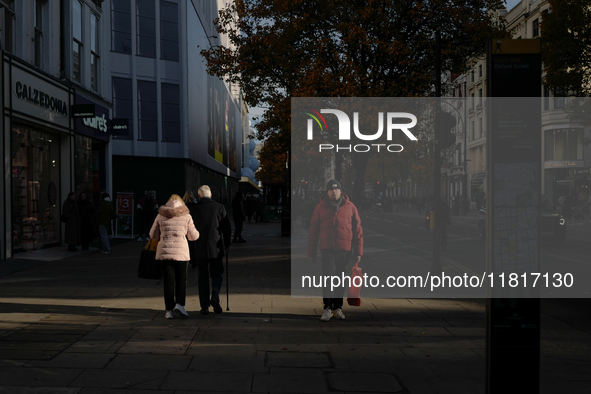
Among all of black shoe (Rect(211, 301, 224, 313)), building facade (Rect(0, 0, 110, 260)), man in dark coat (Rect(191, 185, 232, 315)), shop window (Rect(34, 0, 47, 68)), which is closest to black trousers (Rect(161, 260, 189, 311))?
man in dark coat (Rect(191, 185, 232, 315))

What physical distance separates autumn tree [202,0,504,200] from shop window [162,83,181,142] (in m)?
12.7

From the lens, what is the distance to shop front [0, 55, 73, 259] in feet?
48.2

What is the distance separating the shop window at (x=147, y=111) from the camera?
29562mm

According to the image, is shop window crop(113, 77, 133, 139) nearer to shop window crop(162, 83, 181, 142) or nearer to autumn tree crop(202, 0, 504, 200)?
shop window crop(162, 83, 181, 142)

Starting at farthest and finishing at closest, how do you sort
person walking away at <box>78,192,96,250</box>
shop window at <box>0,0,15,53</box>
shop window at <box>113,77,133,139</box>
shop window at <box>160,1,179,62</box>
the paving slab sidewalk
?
shop window at <box>160,1,179,62</box> < shop window at <box>113,77,133,139</box> < person walking away at <box>78,192,96,250</box> < shop window at <box>0,0,15,53</box> < the paving slab sidewalk

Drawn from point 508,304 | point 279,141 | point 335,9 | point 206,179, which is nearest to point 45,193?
point 279,141

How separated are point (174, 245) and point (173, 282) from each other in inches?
18.5

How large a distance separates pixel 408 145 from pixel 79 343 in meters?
15.8

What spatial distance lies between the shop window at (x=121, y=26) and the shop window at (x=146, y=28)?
46 centimetres

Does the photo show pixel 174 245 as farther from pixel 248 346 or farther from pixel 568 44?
pixel 568 44

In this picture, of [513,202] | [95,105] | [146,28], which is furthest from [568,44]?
[513,202]

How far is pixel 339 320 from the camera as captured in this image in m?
7.89

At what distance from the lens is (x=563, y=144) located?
158ft

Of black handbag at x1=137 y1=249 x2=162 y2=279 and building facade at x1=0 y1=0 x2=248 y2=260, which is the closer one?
black handbag at x1=137 y1=249 x2=162 y2=279
